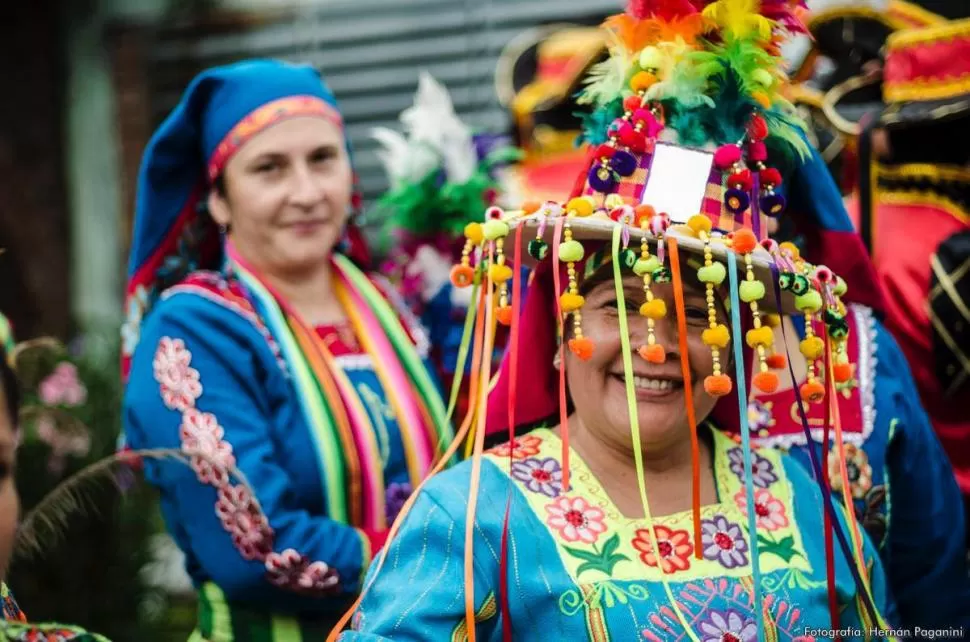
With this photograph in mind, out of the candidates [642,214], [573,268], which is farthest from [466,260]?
[642,214]

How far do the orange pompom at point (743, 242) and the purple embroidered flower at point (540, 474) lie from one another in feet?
1.63

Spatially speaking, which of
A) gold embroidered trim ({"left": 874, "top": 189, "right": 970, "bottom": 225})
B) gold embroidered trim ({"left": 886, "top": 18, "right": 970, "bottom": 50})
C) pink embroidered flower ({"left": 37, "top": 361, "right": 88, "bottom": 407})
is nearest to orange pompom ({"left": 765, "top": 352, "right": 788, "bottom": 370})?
gold embroidered trim ({"left": 874, "top": 189, "right": 970, "bottom": 225})

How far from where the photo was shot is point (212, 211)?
334cm

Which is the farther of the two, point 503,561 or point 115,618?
point 115,618

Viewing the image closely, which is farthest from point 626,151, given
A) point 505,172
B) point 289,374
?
point 505,172

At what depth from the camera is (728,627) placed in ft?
7.14

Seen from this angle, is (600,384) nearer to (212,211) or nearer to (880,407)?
(880,407)

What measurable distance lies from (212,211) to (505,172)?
41.4 inches

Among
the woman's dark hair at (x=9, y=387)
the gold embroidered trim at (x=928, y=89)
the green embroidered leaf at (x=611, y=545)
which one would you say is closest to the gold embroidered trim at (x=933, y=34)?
the gold embroidered trim at (x=928, y=89)

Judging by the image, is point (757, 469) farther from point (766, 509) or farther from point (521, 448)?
point (521, 448)

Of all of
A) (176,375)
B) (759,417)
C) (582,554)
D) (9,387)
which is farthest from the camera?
(176,375)

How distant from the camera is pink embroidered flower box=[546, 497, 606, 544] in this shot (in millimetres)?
2207

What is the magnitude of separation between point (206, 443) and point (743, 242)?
1.30m

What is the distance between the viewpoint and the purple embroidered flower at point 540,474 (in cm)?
226
